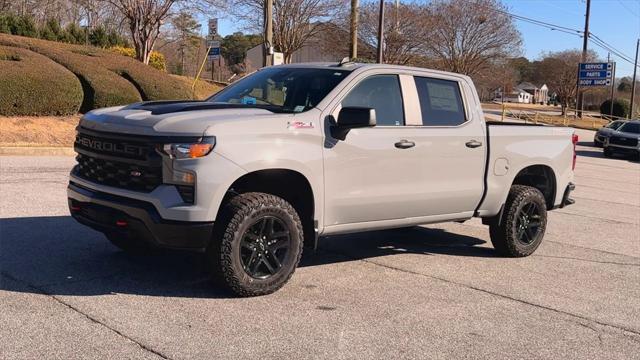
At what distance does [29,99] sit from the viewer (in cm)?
1661

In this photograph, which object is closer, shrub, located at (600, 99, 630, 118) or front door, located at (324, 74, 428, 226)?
front door, located at (324, 74, 428, 226)

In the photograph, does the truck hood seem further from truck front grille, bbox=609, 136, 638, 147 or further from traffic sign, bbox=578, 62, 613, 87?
traffic sign, bbox=578, 62, 613, 87

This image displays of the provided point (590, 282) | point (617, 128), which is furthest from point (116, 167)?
point (617, 128)

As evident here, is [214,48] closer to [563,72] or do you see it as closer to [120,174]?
[120,174]

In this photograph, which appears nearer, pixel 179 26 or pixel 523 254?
pixel 523 254

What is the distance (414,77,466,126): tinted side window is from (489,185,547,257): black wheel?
3.90 ft

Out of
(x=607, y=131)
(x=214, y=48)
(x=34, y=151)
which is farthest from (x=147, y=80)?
(x=607, y=131)

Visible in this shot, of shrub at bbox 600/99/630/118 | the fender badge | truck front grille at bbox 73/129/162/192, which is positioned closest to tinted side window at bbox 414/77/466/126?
the fender badge

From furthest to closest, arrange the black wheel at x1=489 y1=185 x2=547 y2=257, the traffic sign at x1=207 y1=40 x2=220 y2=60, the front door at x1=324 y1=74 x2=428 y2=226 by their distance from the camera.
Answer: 1. the traffic sign at x1=207 y1=40 x2=220 y2=60
2. the black wheel at x1=489 y1=185 x2=547 y2=257
3. the front door at x1=324 y1=74 x2=428 y2=226

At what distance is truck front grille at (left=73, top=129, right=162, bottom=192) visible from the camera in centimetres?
493

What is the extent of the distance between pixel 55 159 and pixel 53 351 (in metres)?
11.2

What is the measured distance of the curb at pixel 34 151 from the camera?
14500mm

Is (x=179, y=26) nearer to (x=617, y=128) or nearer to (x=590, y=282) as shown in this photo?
(x=617, y=128)

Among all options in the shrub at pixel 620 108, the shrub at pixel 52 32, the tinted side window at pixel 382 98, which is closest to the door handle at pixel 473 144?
the tinted side window at pixel 382 98
